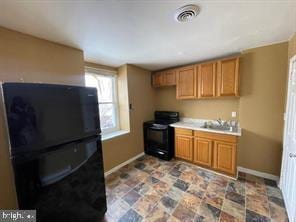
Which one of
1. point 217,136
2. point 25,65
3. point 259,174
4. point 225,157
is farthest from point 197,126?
point 25,65

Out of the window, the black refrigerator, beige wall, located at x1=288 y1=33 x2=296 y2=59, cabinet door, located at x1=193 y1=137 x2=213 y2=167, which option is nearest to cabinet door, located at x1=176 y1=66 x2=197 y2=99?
cabinet door, located at x1=193 y1=137 x2=213 y2=167

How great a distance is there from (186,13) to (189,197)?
2.39 m

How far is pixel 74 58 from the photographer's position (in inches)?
82.4

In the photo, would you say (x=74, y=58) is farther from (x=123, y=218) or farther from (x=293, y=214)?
(x=293, y=214)

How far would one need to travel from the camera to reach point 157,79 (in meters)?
3.68

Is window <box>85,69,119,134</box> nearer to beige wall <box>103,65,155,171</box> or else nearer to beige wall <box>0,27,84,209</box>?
beige wall <box>103,65,155,171</box>

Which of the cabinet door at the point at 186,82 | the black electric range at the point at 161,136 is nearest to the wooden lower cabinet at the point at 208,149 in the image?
the black electric range at the point at 161,136

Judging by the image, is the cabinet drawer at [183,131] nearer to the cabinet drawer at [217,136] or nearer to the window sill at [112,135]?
the cabinet drawer at [217,136]

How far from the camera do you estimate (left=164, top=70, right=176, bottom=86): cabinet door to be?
11.0 ft

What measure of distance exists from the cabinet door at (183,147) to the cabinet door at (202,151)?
0.11 m

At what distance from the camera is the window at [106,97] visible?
2973 mm

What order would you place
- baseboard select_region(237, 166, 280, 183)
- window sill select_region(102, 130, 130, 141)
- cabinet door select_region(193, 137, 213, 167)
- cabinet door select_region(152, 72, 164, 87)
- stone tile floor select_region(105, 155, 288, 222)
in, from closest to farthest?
stone tile floor select_region(105, 155, 288, 222)
baseboard select_region(237, 166, 280, 183)
cabinet door select_region(193, 137, 213, 167)
window sill select_region(102, 130, 130, 141)
cabinet door select_region(152, 72, 164, 87)

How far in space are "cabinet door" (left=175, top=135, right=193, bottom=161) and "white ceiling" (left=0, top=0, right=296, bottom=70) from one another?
1851 mm

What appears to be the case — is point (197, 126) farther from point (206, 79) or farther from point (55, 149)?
point (55, 149)
